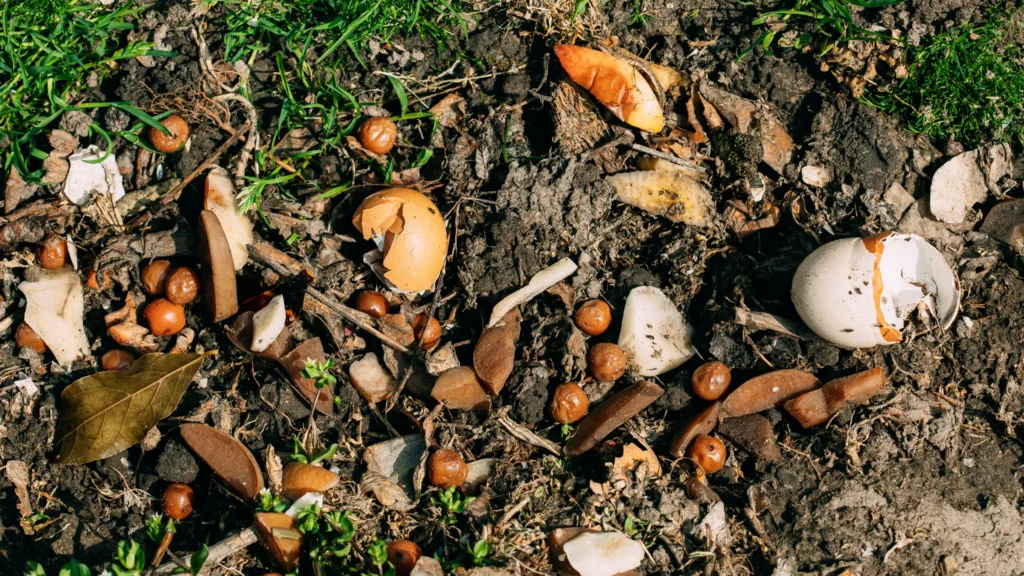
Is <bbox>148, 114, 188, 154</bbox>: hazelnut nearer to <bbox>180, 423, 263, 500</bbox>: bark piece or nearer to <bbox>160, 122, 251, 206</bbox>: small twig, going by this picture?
<bbox>160, 122, 251, 206</bbox>: small twig

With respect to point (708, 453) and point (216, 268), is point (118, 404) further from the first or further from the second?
point (708, 453)

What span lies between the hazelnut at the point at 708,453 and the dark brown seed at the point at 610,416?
0.26 m

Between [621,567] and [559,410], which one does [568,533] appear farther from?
[559,410]

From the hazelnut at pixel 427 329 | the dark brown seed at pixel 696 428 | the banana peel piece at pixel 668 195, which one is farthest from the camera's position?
the banana peel piece at pixel 668 195

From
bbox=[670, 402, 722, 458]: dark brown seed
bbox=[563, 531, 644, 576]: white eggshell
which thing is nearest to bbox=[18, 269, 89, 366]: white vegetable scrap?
bbox=[563, 531, 644, 576]: white eggshell

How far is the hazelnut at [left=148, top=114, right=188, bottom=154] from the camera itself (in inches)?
143

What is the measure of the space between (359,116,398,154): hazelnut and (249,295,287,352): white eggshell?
843 mm

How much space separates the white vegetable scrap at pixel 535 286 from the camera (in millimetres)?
3377

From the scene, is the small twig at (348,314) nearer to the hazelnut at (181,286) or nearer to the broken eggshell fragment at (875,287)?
the hazelnut at (181,286)

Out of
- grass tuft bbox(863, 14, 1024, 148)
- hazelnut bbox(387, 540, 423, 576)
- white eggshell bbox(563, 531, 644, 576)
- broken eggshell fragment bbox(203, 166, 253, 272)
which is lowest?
hazelnut bbox(387, 540, 423, 576)

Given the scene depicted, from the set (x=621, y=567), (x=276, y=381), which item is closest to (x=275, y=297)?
(x=276, y=381)

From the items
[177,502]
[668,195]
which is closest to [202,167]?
[177,502]

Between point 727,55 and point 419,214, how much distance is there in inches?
67.5

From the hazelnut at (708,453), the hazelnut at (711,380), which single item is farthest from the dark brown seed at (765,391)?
the hazelnut at (708,453)
